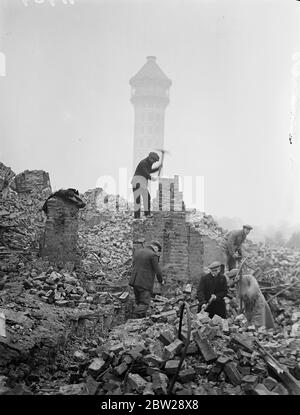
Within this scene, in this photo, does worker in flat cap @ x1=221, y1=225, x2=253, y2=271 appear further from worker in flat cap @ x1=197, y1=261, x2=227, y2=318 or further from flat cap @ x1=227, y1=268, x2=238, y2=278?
worker in flat cap @ x1=197, y1=261, x2=227, y2=318

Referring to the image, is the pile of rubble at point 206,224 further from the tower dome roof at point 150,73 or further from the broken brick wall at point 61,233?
the tower dome roof at point 150,73

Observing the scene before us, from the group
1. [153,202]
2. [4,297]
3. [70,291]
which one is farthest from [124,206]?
[4,297]

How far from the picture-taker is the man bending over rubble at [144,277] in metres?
4.78

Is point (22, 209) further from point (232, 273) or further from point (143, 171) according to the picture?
point (232, 273)

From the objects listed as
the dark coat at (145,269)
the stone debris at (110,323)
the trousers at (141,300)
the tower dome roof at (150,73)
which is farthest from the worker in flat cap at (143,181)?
the trousers at (141,300)

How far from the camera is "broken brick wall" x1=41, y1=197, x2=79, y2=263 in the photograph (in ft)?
16.7

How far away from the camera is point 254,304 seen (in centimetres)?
481

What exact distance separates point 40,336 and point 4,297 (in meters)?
0.63

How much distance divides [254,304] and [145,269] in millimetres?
1189

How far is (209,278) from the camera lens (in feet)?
15.1

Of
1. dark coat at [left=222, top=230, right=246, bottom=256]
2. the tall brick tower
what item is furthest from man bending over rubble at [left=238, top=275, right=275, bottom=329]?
the tall brick tower

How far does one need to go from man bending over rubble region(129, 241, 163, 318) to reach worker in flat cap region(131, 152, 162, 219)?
0.64m

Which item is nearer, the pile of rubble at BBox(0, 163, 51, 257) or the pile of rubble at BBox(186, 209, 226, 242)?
the pile of rubble at BBox(0, 163, 51, 257)

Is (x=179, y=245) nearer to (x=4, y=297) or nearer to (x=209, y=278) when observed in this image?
(x=209, y=278)
